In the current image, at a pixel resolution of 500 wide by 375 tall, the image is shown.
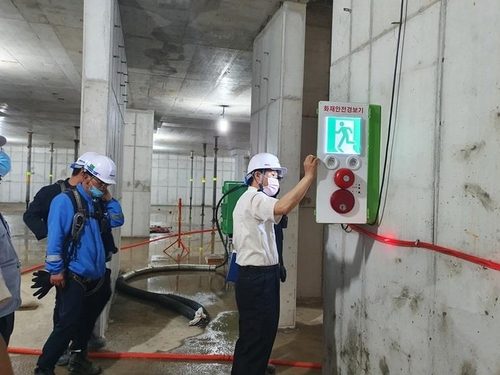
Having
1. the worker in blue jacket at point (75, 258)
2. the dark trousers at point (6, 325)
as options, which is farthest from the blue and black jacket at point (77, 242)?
the dark trousers at point (6, 325)

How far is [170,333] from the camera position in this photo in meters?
4.36

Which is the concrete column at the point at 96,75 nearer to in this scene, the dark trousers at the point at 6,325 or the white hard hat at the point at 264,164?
the white hard hat at the point at 264,164

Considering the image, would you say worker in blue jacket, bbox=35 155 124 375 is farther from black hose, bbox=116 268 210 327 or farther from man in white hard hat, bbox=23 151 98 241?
black hose, bbox=116 268 210 327

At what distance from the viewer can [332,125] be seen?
7.28ft

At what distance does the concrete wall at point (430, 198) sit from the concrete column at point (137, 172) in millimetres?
9392

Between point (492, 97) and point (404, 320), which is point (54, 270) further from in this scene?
point (492, 97)

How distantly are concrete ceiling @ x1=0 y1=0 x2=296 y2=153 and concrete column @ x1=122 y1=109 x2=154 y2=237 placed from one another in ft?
1.70

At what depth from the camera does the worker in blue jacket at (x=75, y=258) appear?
9.22 ft

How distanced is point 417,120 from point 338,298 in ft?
4.75

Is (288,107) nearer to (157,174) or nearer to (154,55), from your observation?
(154,55)

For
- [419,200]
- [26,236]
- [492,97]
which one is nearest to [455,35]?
[492,97]

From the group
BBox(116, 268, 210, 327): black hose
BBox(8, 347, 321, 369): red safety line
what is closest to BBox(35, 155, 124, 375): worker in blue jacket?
BBox(8, 347, 321, 369): red safety line

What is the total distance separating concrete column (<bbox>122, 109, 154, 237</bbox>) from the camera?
11.2 metres

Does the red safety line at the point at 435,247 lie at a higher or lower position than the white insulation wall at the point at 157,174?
lower
